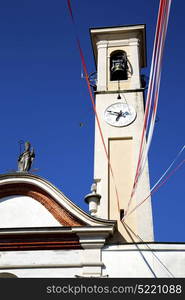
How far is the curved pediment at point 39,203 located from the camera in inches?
536

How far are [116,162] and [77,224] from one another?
344cm

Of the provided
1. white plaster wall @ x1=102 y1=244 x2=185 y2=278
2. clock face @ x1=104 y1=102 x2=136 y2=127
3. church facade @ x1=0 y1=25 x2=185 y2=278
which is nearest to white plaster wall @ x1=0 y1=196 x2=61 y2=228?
church facade @ x1=0 y1=25 x2=185 y2=278

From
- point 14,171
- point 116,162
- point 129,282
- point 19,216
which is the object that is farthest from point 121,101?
point 129,282

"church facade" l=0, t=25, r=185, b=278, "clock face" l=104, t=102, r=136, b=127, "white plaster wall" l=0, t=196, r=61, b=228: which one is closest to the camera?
"church facade" l=0, t=25, r=185, b=278

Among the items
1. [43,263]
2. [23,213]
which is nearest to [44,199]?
[23,213]

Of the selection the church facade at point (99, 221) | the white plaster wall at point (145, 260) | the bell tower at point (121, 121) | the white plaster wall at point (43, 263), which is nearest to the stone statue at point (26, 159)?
the church facade at point (99, 221)

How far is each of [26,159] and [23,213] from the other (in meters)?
2.20

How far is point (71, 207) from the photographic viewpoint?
13.7 metres

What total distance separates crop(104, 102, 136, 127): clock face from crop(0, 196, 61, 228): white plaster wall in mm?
4745

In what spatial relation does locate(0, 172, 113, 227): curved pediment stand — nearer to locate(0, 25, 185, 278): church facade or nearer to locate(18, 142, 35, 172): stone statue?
locate(0, 25, 185, 278): church facade

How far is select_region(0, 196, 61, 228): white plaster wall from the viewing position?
1388 cm

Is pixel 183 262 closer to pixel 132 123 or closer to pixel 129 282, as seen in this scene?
pixel 129 282

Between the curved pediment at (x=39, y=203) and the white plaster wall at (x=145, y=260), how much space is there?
0.94 m

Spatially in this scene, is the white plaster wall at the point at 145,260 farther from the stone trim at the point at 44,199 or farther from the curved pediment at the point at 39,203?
the stone trim at the point at 44,199
